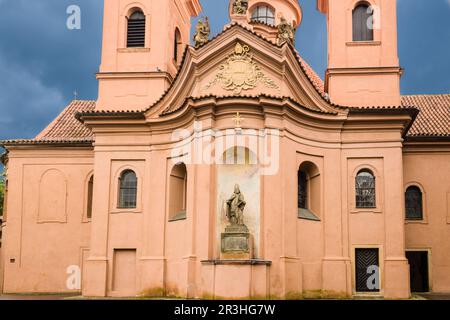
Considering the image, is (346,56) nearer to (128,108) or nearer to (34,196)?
(128,108)

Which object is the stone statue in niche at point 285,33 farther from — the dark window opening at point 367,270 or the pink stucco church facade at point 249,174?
the dark window opening at point 367,270

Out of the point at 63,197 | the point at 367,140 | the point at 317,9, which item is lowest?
the point at 63,197

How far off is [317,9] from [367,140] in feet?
31.5

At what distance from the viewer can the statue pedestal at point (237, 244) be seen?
72.8ft

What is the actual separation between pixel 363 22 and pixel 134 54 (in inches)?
400

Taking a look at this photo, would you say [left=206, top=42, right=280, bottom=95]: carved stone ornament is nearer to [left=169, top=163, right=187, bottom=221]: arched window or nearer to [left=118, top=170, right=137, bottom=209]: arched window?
[left=169, top=163, right=187, bottom=221]: arched window

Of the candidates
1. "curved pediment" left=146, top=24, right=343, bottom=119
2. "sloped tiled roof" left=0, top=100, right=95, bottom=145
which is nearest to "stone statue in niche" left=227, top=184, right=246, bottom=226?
"curved pediment" left=146, top=24, right=343, bottom=119

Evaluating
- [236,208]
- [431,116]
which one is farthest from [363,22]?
[236,208]

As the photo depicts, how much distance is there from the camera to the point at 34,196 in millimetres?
30094

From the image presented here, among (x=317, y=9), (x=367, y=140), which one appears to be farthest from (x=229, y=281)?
(x=317, y=9)

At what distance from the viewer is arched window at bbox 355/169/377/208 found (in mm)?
25047

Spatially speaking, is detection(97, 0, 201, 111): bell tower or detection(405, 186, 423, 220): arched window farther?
detection(405, 186, 423, 220): arched window

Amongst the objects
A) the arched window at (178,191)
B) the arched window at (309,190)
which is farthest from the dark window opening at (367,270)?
the arched window at (178,191)

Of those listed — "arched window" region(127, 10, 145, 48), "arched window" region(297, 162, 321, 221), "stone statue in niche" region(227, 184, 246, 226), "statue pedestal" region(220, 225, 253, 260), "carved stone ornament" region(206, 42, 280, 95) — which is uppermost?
"arched window" region(127, 10, 145, 48)
